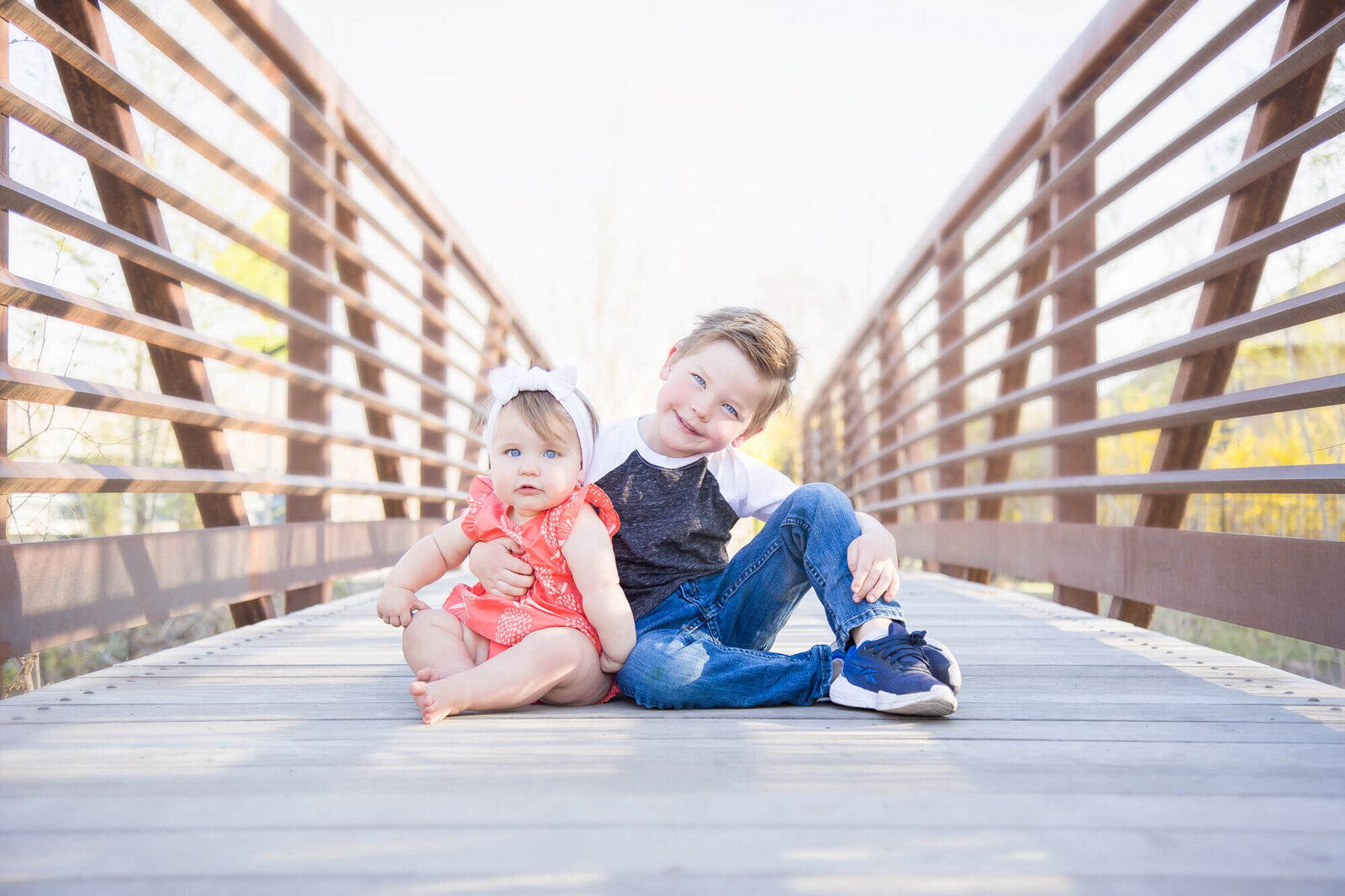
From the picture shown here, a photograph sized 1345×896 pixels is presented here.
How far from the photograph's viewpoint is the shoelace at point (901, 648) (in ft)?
4.48

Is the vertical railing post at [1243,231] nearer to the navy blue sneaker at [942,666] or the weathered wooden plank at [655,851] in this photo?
the navy blue sneaker at [942,666]

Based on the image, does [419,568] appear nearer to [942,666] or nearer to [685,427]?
[685,427]

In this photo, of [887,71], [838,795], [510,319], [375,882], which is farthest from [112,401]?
[887,71]

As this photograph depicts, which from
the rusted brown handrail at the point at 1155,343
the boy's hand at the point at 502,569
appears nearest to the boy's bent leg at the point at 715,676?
the boy's hand at the point at 502,569

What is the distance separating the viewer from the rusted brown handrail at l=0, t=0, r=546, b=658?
1.42 metres

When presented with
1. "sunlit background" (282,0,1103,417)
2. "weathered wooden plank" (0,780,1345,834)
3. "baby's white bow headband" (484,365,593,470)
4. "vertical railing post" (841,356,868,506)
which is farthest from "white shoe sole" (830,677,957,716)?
"sunlit background" (282,0,1103,417)

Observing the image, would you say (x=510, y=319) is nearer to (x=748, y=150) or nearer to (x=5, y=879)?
(x=5, y=879)

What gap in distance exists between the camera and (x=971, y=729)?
1256mm

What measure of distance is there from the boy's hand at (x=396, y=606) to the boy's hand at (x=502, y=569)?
0.12 metres

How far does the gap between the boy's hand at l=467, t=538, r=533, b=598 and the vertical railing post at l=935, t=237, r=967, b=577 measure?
9.11ft

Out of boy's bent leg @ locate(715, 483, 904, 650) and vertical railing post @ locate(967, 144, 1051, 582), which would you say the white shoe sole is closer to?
boy's bent leg @ locate(715, 483, 904, 650)

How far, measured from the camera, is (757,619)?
1691mm

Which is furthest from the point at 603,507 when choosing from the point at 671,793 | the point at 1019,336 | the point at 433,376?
the point at 433,376

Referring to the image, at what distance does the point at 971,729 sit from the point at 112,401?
4.79 ft
